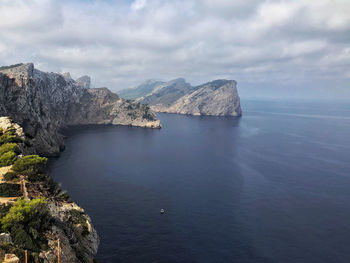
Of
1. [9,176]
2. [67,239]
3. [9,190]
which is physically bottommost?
[67,239]

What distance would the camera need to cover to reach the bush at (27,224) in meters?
33.9

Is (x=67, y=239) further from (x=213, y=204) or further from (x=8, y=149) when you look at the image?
(x=213, y=204)

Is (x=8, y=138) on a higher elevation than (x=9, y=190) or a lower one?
higher

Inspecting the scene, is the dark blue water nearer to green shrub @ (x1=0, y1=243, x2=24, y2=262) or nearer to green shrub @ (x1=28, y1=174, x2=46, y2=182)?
green shrub @ (x1=28, y1=174, x2=46, y2=182)

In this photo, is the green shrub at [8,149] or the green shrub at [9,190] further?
the green shrub at [8,149]

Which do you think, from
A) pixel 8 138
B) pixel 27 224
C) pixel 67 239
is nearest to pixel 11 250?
pixel 27 224

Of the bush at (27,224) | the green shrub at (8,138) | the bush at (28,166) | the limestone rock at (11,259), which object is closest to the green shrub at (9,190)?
the bush at (28,166)

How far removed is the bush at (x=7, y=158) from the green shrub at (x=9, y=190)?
16.2 metres

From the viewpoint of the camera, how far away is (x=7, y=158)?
209 ft

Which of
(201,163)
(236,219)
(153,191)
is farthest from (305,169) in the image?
(153,191)

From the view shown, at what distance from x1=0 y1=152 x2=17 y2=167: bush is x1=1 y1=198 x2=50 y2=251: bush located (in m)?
27.0

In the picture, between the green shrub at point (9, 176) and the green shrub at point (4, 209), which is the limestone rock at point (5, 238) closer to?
the green shrub at point (4, 209)

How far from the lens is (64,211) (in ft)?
171

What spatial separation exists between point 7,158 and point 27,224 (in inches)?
1343
